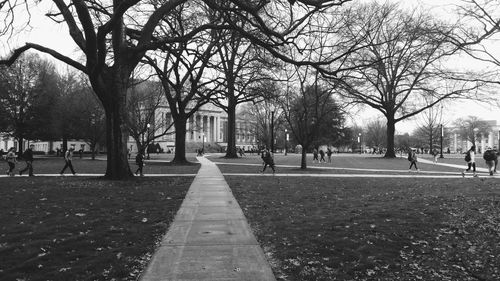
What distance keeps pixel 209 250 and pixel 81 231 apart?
2.76 metres

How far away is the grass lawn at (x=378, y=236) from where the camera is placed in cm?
537

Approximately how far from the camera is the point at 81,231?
7527mm

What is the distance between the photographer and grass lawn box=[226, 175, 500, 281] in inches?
211

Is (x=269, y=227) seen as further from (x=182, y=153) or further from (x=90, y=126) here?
(x=90, y=126)

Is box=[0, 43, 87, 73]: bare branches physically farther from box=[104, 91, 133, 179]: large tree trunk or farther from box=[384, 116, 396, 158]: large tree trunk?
box=[384, 116, 396, 158]: large tree trunk

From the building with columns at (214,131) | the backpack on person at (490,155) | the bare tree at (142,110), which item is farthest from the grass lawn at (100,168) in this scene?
the building with columns at (214,131)

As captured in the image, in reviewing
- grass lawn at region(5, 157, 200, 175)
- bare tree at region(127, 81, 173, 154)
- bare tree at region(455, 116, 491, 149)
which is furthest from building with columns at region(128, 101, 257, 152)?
grass lawn at region(5, 157, 200, 175)

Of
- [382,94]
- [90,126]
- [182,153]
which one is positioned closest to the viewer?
[182,153]

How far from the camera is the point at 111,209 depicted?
10.1 m

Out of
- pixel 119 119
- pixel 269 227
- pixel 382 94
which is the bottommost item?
pixel 269 227

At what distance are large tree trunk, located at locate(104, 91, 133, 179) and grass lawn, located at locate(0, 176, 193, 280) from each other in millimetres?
3646

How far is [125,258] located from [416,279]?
3.82 m

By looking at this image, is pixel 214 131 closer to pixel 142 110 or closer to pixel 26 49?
pixel 142 110

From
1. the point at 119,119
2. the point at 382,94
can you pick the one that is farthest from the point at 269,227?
the point at 382,94
